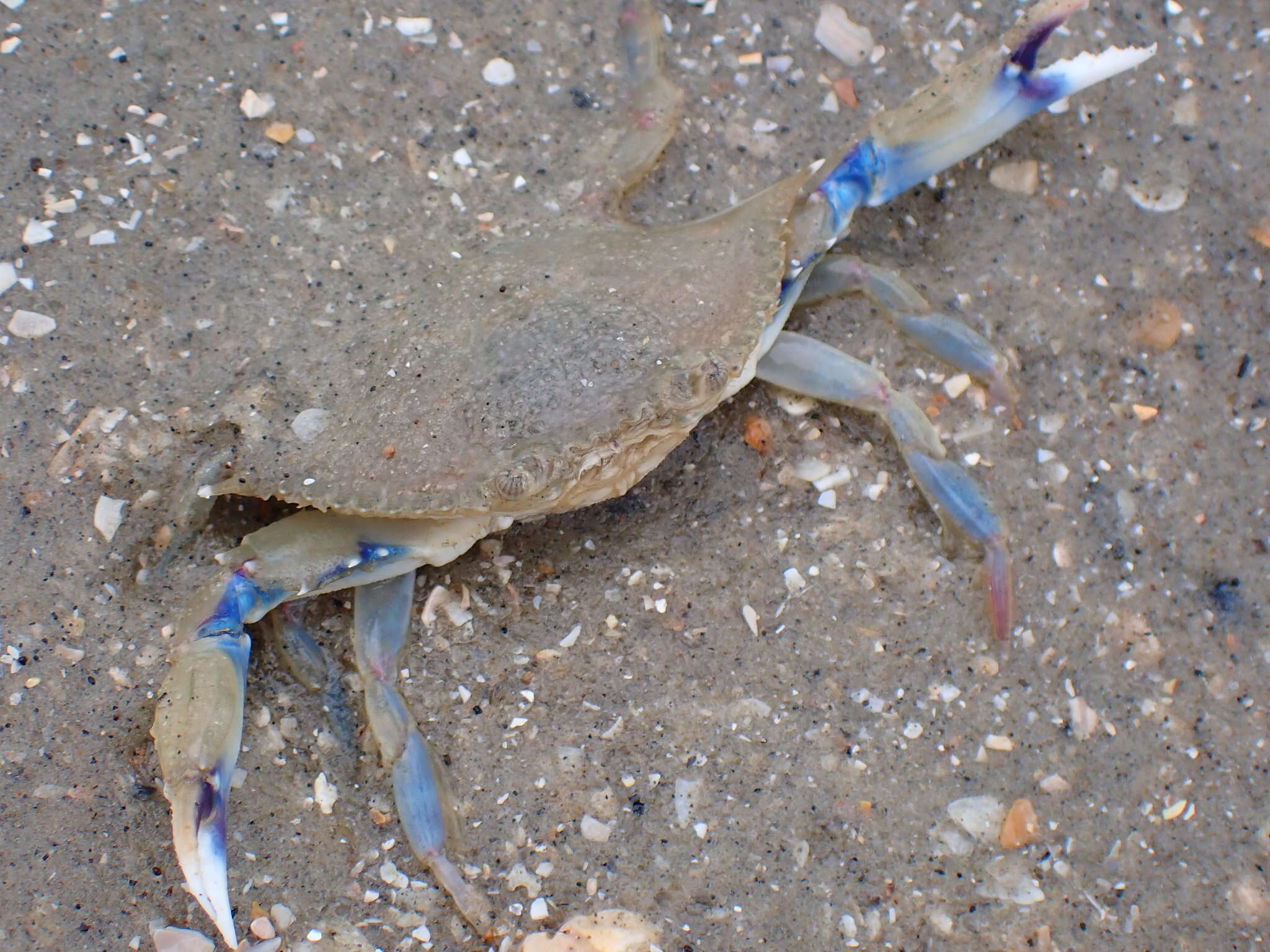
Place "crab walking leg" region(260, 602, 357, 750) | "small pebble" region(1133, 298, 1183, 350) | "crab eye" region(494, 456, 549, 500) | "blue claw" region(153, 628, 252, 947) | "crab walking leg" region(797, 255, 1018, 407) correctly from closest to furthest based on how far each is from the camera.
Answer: "blue claw" region(153, 628, 252, 947), "crab eye" region(494, 456, 549, 500), "crab walking leg" region(260, 602, 357, 750), "crab walking leg" region(797, 255, 1018, 407), "small pebble" region(1133, 298, 1183, 350)

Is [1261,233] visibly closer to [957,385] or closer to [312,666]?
[957,385]

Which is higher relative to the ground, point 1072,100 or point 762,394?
point 1072,100

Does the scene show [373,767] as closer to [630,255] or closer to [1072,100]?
[630,255]

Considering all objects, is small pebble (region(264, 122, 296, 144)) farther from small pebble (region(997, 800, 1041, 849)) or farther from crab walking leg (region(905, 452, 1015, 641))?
small pebble (region(997, 800, 1041, 849))

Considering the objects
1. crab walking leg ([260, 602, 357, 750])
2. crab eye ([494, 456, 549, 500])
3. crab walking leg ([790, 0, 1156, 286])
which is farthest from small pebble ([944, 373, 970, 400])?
crab walking leg ([260, 602, 357, 750])

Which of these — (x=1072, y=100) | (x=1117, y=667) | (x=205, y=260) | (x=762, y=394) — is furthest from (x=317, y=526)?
(x=1072, y=100)

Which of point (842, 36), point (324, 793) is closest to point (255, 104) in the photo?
point (842, 36)
